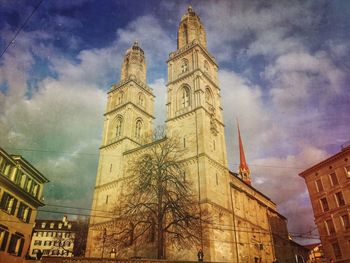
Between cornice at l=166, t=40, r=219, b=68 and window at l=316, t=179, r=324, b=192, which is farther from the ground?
cornice at l=166, t=40, r=219, b=68

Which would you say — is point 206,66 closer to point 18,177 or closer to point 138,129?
point 138,129

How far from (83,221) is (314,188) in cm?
5444

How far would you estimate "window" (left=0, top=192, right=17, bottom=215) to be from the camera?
91.2 ft

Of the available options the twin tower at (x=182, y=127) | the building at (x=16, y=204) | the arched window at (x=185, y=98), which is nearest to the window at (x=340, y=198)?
the twin tower at (x=182, y=127)

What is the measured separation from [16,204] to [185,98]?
23698 millimetres

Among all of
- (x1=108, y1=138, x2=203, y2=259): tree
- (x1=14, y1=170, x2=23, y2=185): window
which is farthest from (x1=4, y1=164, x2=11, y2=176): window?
(x1=108, y1=138, x2=203, y2=259): tree

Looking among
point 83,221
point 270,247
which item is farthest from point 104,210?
point 83,221

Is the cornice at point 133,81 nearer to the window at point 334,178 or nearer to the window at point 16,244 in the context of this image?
the window at point 16,244

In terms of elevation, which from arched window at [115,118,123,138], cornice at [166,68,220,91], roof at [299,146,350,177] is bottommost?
roof at [299,146,350,177]

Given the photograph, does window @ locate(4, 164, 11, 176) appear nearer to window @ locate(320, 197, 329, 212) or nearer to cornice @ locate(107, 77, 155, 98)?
cornice @ locate(107, 77, 155, 98)

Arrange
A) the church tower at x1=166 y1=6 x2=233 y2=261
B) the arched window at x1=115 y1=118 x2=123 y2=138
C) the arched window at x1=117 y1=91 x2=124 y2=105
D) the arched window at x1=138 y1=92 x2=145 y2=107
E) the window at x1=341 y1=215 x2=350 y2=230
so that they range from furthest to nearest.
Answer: the arched window at x1=138 y1=92 x2=145 y2=107
the arched window at x1=117 y1=91 x2=124 y2=105
the arched window at x1=115 y1=118 x2=123 y2=138
the window at x1=341 y1=215 x2=350 y2=230
the church tower at x1=166 y1=6 x2=233 y2=261

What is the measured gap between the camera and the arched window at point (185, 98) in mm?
39750

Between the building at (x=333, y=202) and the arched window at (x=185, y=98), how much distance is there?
764 inches

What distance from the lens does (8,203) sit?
94.2ft
